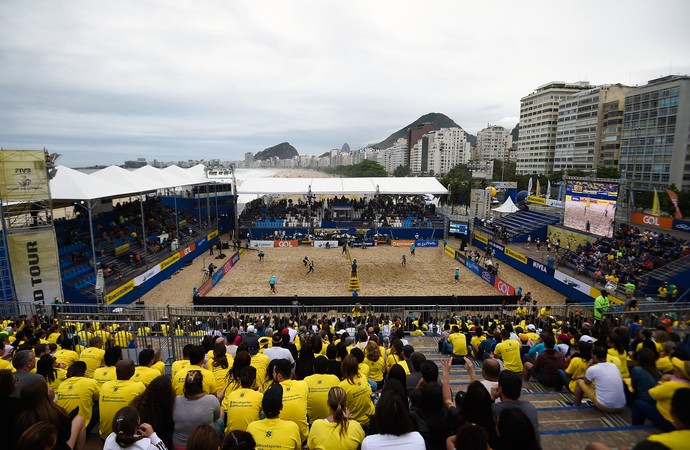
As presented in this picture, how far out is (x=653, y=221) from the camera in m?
29.2

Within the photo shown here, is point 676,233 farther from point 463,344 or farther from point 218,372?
point 218,372

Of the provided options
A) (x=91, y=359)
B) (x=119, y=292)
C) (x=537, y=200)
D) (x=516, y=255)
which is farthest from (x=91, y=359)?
(x=537, y=200)

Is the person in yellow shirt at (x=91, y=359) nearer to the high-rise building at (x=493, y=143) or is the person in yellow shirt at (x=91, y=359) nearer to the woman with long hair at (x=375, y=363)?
the woman with long hair at (x=375, y=363)

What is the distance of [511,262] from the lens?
2962 centimetres

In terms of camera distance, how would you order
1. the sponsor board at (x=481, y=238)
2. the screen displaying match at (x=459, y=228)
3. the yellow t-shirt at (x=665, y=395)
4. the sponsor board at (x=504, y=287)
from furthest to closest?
1. the screen displaying match at (x=459, y=228)
2. the sponsor board at (x=481, y=238)
3. the sponsor board at (x=504, y=287)
4. the yellow t-shirt at (x=665, y=395)

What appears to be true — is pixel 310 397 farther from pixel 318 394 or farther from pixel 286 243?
pixel 286 243

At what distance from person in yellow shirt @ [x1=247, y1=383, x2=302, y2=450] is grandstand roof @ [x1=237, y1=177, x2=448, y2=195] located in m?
36.4

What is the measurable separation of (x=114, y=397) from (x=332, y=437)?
2643 mm

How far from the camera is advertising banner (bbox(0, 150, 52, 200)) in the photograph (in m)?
14.8

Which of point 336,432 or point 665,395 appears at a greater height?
point 336,432

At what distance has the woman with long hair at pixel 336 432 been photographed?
3.43m

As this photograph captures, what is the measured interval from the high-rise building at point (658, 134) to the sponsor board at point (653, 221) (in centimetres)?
2438

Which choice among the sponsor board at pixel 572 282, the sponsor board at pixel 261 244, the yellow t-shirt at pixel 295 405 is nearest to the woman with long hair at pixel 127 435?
the yellow t-shirt at pixel 295 405

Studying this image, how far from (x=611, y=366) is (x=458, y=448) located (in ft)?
13.0
